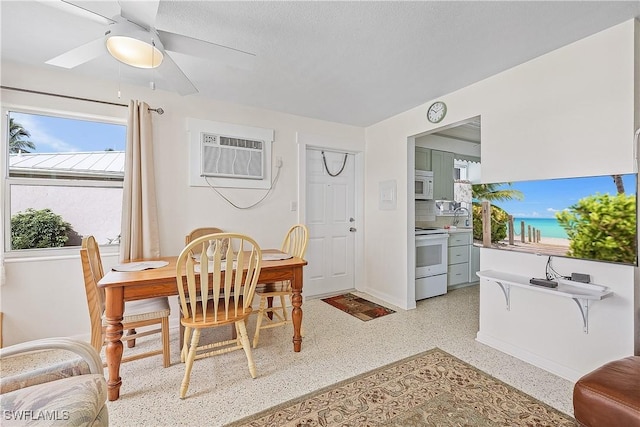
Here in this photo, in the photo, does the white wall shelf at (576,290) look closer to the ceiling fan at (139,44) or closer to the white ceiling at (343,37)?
the white ceiling at (343,37)

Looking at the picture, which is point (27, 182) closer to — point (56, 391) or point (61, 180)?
point (61, 180)

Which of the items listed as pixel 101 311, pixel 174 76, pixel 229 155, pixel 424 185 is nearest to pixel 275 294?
pixel 101 311

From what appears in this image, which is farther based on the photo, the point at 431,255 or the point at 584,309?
the point at 431,255

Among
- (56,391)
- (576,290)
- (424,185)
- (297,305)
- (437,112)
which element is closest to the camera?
(56,391)

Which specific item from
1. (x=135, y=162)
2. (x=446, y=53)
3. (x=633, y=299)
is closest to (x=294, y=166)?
(x=135, y=162)

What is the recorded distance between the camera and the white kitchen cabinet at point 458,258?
13.3 feet

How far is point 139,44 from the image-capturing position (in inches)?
63.8

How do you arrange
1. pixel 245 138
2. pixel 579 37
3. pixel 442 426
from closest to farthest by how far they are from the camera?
pixel 442 426 → pixel 579 37 → pixel 245 138

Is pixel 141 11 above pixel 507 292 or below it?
above

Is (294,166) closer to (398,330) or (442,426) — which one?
(398,330)

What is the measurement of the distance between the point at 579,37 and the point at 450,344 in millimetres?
2484

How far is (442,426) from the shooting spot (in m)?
1.50

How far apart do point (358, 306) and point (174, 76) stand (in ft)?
9.74

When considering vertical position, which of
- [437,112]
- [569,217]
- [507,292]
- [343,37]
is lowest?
[507,292]
